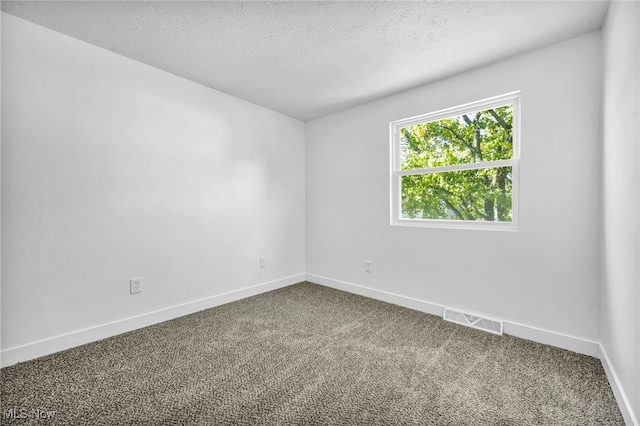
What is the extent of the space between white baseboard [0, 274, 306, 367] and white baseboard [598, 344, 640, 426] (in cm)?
291

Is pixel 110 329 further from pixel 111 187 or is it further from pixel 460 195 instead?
pixel 460 195

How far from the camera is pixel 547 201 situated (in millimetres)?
2094

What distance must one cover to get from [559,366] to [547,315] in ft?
1.35

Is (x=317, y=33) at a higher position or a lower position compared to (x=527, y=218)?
higher

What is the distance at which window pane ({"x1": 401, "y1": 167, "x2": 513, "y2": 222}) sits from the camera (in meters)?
2.39

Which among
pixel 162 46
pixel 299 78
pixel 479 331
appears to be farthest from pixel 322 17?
pixel 479 331

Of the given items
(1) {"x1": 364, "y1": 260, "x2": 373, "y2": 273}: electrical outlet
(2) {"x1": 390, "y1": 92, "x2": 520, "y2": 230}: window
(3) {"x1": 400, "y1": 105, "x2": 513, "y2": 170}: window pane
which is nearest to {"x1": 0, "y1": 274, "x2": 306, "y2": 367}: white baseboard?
(1) {"x1": 364, "y1": 260, "x2": 373, "y2": 273}: electrical outlet

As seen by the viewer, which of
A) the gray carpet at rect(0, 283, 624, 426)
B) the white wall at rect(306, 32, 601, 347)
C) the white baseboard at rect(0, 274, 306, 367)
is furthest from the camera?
the white wall at rect(306, 32, 601, 347)

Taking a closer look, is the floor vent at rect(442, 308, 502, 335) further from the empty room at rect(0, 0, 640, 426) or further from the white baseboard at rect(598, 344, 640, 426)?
the white baseboard at rect(598, 344, 640, 426)

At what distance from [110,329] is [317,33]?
2.69m

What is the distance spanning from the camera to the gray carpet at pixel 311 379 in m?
1.38

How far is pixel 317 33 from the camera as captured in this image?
1.94m

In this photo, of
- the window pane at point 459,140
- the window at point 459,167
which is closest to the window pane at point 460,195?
the window at point 459,167

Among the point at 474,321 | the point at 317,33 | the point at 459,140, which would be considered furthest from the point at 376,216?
the point at 317,33
